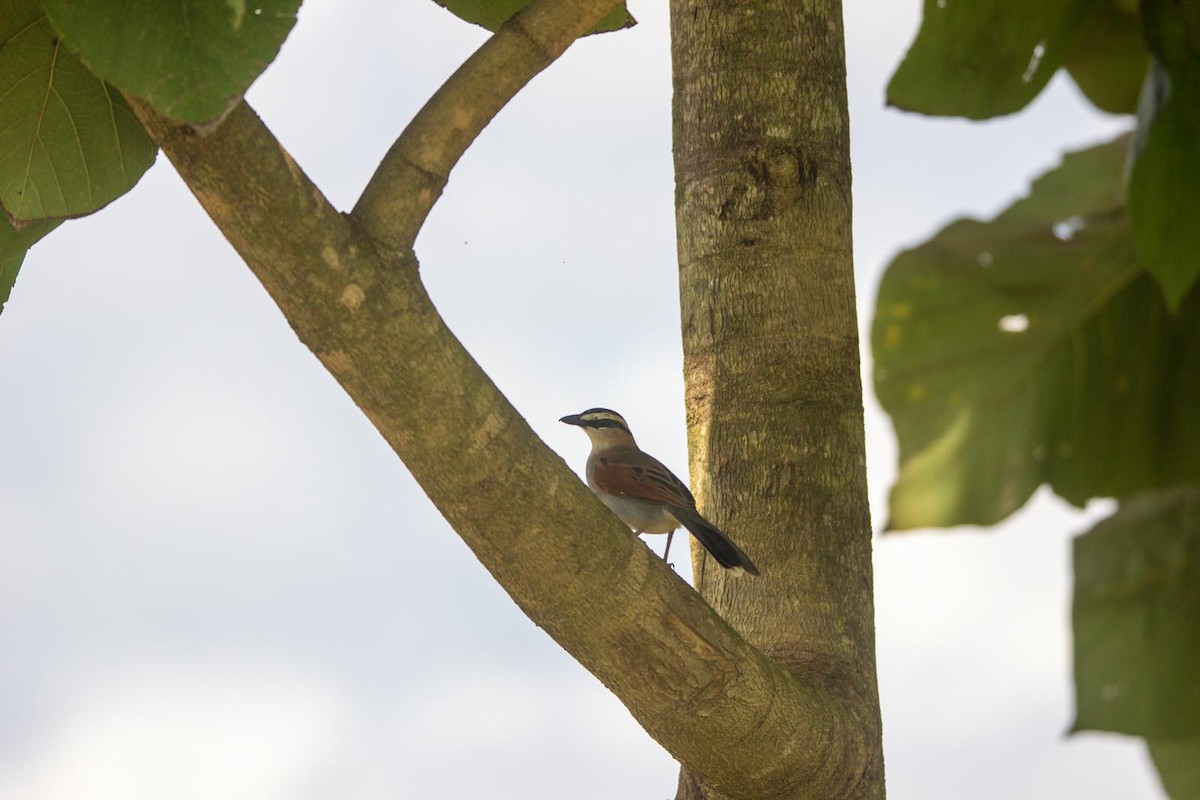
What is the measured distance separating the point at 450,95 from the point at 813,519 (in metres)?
1.77

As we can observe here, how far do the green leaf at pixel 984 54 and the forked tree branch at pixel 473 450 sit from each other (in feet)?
5.98

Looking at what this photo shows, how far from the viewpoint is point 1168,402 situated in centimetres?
53

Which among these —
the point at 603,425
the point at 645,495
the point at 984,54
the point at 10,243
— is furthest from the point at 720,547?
the point at 984,54

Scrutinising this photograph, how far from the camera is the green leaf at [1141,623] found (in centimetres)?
47

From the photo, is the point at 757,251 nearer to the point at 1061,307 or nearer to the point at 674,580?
the point at 674,580

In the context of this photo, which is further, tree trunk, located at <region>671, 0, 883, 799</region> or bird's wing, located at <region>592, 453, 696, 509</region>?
bird's wing, located at <region>592, 453, 696, 509</region>

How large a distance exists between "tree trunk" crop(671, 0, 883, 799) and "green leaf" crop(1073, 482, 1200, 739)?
3.17m

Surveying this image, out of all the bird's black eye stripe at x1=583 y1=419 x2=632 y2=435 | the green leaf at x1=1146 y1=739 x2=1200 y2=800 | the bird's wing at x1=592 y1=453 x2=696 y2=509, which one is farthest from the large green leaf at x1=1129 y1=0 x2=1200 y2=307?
the bird's black eye stripe at x1=583 y1=419 x2=632 y2=435

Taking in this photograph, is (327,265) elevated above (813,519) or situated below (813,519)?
above

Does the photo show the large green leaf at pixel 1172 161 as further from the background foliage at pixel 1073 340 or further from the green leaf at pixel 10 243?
the green leaf at pixel 10 243

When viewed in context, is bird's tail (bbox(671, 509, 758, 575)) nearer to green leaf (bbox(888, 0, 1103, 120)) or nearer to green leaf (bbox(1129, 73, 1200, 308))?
green leaf (bbox(888, 0, 1103, 120))

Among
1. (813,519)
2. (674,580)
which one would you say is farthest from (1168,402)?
(813,519)

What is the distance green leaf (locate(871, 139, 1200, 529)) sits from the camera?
521 mm

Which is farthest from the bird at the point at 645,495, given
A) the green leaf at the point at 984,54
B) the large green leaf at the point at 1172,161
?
the large green leaf at the point at 1172,161
